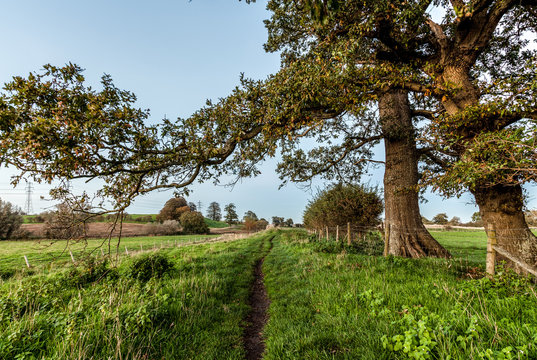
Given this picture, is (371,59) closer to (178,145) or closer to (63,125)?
(178,145)

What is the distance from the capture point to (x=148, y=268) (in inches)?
278

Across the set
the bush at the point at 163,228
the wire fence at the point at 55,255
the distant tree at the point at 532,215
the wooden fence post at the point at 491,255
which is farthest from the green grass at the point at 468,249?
the bush at the point at 163,228

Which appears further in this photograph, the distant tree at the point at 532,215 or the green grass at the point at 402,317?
the distant tree at the point at 532,215

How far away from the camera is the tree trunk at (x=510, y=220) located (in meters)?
5.81

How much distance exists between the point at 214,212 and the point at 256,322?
12259cm

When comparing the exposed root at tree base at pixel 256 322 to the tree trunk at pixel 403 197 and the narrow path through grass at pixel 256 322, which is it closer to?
the narrow path through grass at pixel 256 322

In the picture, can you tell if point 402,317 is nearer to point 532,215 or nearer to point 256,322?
point 256,322

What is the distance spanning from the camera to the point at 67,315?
3.74 metres

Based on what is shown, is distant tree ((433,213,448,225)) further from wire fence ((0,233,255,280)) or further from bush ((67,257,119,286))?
bush ((67,257,119,286))

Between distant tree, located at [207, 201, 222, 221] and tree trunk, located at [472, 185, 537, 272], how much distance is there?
122636 millimetres

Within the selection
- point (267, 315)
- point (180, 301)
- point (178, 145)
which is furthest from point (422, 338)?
point (178, 145)

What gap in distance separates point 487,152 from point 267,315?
6703mm

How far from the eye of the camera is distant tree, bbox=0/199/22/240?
34656 millimetres

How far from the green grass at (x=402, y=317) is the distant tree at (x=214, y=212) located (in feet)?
396
